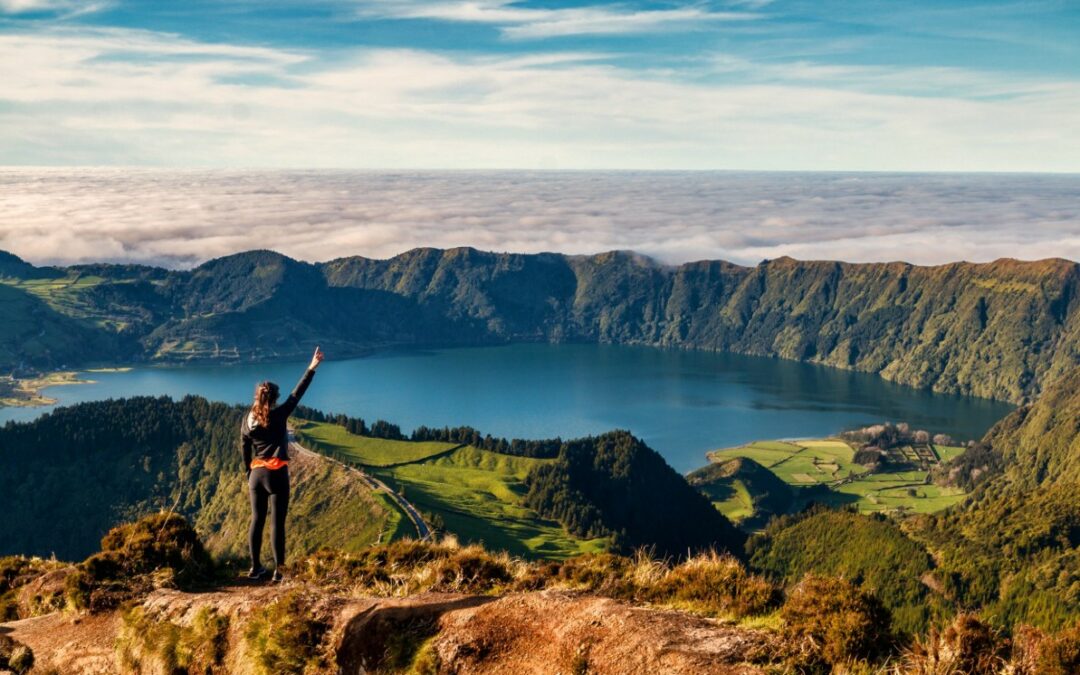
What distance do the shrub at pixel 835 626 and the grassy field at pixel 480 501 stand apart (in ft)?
372

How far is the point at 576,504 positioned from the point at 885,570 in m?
62.8

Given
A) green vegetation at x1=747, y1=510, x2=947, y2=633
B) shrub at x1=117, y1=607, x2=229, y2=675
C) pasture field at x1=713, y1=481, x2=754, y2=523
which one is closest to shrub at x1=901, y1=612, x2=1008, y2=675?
shrub at x1=117, y1=607, x2=229, y2=675

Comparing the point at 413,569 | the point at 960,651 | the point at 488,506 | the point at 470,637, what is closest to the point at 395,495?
the point at 488,506

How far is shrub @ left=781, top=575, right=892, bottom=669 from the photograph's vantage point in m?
11.6

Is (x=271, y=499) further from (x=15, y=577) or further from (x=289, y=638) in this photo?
(x=15, y=577)

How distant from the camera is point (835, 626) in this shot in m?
11.7

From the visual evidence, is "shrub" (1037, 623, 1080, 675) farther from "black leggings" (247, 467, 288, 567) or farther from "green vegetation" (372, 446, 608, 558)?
"green vegetation" (372, 446, 608, 558)

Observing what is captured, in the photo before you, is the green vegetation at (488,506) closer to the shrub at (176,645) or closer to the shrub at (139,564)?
the shrub at (139,564)

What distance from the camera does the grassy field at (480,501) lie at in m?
146

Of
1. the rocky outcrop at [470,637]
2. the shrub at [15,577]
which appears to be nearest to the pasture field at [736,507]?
the shrub at [15,577]

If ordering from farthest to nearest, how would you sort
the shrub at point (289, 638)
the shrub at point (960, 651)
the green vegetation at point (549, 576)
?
the green vegetation at point (549, 576), the shrub at point (289, 638), the shrub at point (960, 651)

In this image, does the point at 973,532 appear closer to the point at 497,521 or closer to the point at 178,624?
the point at 497,521

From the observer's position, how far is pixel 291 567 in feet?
61.1

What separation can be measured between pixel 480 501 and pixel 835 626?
162517 mm
